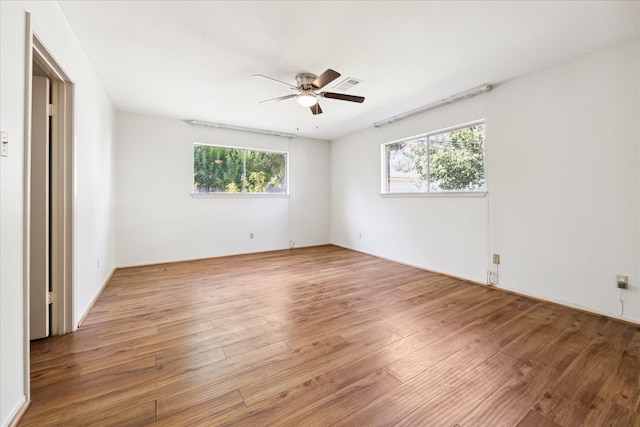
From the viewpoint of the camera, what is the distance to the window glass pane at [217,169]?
189 inches

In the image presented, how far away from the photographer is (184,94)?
343cm

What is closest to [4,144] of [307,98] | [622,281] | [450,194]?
[307,98]

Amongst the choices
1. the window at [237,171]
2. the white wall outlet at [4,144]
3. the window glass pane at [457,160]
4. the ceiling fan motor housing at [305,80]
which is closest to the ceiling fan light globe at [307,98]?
the ceiling fan motor housing at [305,80]

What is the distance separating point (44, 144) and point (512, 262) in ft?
15.3

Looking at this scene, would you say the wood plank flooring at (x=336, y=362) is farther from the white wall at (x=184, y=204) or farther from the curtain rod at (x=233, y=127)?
the curtain rod at (x=233, y=127)

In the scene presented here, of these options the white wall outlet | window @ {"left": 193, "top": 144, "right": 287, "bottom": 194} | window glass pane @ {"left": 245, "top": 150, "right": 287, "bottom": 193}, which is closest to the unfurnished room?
the white wall outlet

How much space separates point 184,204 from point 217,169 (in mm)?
886

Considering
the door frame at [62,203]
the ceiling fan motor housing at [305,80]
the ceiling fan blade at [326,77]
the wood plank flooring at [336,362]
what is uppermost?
the ceiling fan motor housing at [305,80]

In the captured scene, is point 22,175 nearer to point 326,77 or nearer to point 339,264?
point 326,77

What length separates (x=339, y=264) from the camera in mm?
4410

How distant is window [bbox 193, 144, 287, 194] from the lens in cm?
483

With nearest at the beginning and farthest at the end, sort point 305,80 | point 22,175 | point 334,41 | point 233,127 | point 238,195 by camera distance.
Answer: point 22,175 < point 334,41 < point 305,80 < point 233,127 < point 238,195

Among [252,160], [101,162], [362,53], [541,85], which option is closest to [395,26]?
[362,53]

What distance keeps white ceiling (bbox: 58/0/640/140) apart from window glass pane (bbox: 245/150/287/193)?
6.45 feet
